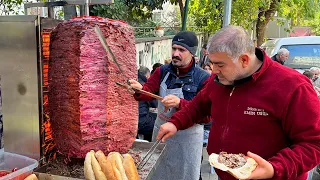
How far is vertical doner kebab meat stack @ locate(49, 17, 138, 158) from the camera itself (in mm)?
1730

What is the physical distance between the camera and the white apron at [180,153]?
119 inches

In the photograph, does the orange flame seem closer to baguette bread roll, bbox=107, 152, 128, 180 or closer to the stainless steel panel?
the stainless steel panel

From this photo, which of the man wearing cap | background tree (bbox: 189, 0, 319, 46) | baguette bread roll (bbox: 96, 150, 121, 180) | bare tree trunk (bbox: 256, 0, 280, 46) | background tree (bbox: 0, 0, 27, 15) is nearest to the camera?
baguette bread roll (bbox: 96, 150, 121, 180)

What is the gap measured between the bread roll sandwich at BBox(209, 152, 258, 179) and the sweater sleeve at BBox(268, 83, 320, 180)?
15cm

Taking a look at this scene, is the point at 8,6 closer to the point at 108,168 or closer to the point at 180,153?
the point at 180,153

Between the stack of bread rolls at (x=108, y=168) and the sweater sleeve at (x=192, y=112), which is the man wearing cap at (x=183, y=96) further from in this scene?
the stack of bread rolls at (x=108, y=168)

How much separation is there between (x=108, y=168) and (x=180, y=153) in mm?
1597

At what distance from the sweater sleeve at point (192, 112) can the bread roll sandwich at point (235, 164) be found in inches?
27.6

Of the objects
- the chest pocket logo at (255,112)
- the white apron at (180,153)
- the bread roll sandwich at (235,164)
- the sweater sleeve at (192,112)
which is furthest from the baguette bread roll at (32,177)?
the white apron at (180,153)

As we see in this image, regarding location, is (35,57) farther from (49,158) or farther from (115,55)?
(49,158)

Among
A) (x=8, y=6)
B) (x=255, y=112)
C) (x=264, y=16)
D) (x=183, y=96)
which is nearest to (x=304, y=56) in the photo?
(x=264, y=16)

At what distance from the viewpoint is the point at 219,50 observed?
1.83 metres

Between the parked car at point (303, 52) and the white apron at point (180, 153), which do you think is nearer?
the white apron at point (180, 153)

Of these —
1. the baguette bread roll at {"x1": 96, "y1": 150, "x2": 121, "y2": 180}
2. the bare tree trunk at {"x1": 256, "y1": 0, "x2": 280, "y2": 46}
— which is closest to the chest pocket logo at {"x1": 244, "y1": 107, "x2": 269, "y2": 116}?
the baguette bread roll at {"x1": 96, "y1": 150, "x2": 121, "y2": 180}
